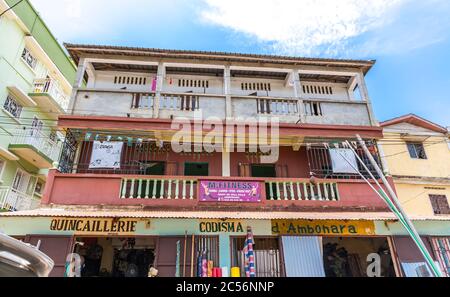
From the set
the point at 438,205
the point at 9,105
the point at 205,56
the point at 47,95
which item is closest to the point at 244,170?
the point at 205,56

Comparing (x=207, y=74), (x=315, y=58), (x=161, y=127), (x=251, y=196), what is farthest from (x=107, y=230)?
(x=315, y=58)

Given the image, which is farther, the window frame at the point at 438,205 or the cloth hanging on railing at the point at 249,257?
the window frame at the point at 438,205

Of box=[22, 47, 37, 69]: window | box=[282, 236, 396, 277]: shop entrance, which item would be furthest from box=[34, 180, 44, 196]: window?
box=[282, 236, 396, 277]: shop entrance

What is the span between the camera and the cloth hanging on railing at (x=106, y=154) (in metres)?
9.79

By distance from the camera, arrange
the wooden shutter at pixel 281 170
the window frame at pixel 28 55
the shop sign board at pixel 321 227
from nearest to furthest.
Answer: the shop sign board at pixel 321 227 < the wooden shutter at pixel 281 170 < the window frame at pixel 28 55

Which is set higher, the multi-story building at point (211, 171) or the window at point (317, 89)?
the window at point (317, 89)

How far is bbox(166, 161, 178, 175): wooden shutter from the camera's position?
10.8 meters

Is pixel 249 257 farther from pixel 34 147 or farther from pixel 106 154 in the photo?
pixel 34 147

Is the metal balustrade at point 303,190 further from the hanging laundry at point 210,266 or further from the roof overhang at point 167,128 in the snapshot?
the hanging laundry at point 210,266

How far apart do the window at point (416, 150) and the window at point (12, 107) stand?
18.6 meters

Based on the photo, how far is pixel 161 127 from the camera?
10.1 metres

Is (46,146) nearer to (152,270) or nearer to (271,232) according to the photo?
(152,270)

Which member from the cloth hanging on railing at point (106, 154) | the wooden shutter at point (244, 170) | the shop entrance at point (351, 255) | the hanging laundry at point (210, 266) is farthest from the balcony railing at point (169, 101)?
the shop entrance at point (351, 255)

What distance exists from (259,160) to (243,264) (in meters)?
4.20
